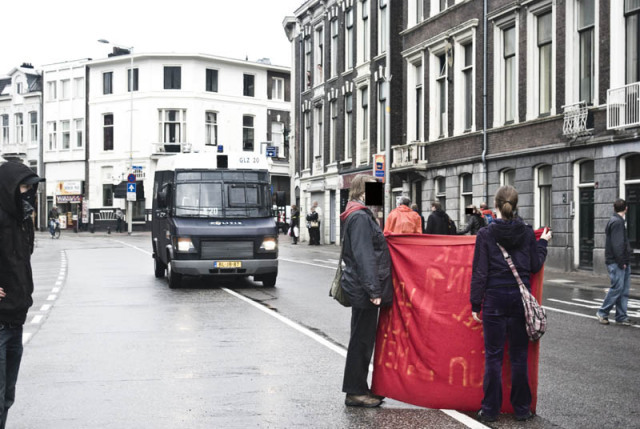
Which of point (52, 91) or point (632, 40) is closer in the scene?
point (632, 40)

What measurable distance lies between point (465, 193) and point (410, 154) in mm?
4159

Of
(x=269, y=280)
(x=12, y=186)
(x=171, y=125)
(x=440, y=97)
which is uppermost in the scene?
(x=171, y=125)

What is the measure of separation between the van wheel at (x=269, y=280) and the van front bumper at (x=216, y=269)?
15.5 inches

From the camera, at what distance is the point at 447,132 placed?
3127 centimetres

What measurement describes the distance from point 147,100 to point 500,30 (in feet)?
133

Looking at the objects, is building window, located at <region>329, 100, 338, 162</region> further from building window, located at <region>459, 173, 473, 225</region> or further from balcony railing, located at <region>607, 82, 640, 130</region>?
balcony railing, located at <region>607, 82, 640, 130</region>

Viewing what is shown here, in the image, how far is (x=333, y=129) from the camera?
44.0m

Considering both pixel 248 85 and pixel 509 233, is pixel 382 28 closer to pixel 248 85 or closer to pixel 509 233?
pixel 248 85

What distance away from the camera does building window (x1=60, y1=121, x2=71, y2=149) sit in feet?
223

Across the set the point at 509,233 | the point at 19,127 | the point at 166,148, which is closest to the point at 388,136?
the point at 509,233

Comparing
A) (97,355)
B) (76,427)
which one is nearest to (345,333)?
(97,355)

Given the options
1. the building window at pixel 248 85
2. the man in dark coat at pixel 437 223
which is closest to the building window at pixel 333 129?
the man in dark coat at pixel 437 223

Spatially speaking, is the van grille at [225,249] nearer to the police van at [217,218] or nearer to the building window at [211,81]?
the police van at [217,218]

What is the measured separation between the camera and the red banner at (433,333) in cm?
658
